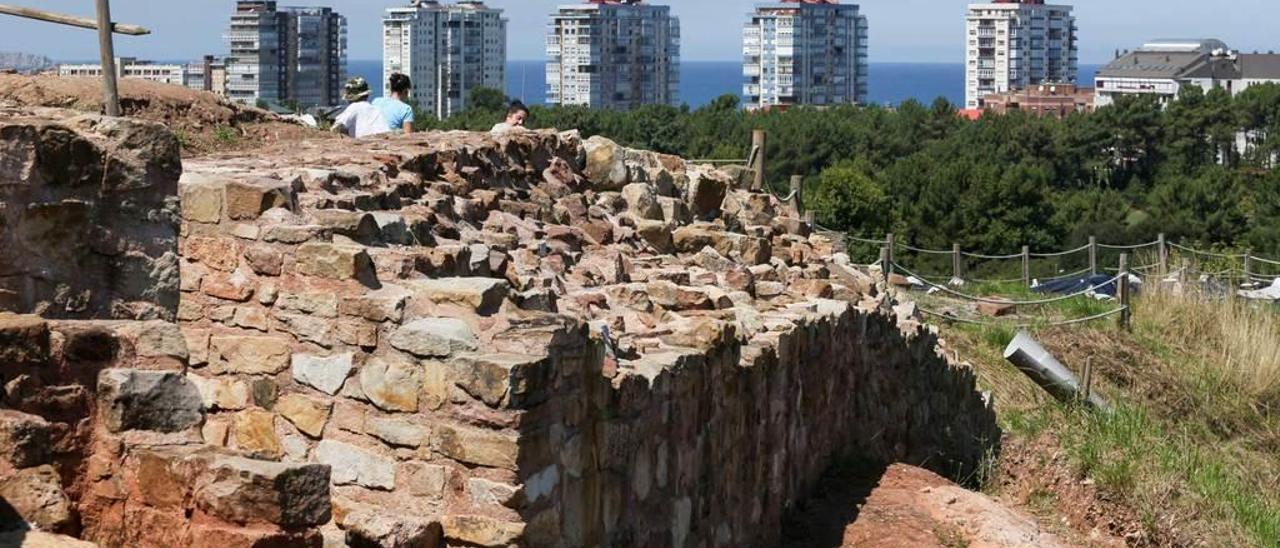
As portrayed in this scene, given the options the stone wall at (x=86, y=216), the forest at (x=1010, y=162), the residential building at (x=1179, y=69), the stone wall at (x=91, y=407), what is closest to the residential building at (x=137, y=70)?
the stone wall at (x=86, y=216)

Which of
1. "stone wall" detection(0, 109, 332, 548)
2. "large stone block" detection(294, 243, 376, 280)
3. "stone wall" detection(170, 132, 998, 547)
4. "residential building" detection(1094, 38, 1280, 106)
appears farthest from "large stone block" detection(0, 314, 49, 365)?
"residential building" detection(1094, 38, 1280, 106)

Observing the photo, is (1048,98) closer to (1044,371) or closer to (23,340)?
(1044,371)

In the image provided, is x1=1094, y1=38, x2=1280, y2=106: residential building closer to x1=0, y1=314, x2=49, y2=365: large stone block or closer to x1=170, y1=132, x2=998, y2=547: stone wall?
x1=170, y1=132, x2=998, y2=547: stone wall

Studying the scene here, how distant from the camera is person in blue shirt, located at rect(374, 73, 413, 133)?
10.4 metres

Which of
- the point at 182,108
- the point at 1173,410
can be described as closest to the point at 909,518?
the point at 182,108

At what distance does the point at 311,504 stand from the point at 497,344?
4.72 ft

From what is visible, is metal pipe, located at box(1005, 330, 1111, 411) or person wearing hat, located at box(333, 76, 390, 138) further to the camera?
metal pipe, located at box(1005, 330, 1111, 411)

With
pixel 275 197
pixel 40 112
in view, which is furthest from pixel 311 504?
pixel 275 197

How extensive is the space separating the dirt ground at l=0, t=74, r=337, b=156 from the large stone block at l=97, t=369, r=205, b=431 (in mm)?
4772

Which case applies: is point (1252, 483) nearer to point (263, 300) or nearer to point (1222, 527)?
point (1222, 527)

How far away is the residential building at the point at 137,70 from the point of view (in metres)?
12.4

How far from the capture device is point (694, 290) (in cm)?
830

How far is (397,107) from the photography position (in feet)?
34.4

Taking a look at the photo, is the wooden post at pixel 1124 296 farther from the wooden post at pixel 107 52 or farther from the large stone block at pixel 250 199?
the large stone block at pixel 250 199
